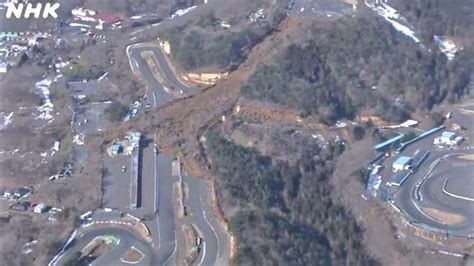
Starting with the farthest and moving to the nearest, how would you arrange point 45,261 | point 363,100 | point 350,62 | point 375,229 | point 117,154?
point 350,62 < point 363,100 < point 117,154 < point 375,229 < point 45,261

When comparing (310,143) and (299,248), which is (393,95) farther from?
(299,248)

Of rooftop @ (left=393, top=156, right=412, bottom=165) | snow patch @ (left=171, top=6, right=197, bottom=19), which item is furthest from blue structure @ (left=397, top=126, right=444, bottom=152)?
snow patch @ (left=171, top=6, right=197, bottom=19)

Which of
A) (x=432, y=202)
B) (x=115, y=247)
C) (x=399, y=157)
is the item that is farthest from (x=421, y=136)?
(x=115, y=247)

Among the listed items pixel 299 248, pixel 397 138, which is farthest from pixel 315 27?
pixel 299 248

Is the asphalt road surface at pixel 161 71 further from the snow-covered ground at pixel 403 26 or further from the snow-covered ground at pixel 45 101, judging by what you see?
the snow-covered ground at pixel 403 26

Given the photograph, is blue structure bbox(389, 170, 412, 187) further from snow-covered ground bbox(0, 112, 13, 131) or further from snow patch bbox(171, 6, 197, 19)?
snow patch bbox(171, 6, 197, 19)

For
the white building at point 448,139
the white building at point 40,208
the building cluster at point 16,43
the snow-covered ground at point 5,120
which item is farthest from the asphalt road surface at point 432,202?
the building cluster at point 16,43
